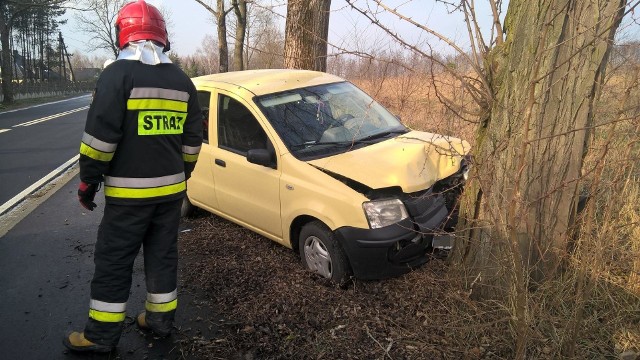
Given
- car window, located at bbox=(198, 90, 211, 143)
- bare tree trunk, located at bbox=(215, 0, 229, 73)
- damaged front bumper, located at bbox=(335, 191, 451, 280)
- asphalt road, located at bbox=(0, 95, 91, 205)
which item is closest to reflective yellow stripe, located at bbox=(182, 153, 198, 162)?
damaged front bumper, located at bbox=(335, 191, 451, 280)

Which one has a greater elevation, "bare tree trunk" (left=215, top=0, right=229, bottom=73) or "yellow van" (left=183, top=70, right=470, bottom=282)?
"bare tree trunk" (left=215, top=0, right=229, bottom=73)

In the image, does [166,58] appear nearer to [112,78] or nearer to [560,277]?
[112,78]

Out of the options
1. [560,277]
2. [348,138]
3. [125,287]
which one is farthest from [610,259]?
[125,287]

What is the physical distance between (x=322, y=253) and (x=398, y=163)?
36.3 inches

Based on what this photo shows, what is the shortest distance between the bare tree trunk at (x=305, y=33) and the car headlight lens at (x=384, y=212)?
406cm

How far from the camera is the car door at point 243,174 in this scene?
165 inches

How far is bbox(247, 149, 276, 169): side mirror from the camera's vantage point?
405cm

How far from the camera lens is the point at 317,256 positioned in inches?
152

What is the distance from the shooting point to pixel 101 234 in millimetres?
3039

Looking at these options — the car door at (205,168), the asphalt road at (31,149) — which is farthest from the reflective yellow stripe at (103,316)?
the asphalt road at (31,149)

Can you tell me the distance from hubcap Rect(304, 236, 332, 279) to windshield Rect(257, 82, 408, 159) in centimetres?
73

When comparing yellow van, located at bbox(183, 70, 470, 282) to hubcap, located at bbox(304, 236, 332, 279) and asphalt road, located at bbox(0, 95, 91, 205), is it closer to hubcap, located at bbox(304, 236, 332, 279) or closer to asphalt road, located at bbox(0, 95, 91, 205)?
hubcap, located at bbox(304, 236, 332, 279)

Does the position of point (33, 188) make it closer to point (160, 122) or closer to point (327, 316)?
point (160, 122)

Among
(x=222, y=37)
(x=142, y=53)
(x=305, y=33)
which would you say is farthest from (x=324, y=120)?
(x=222, y=37)
